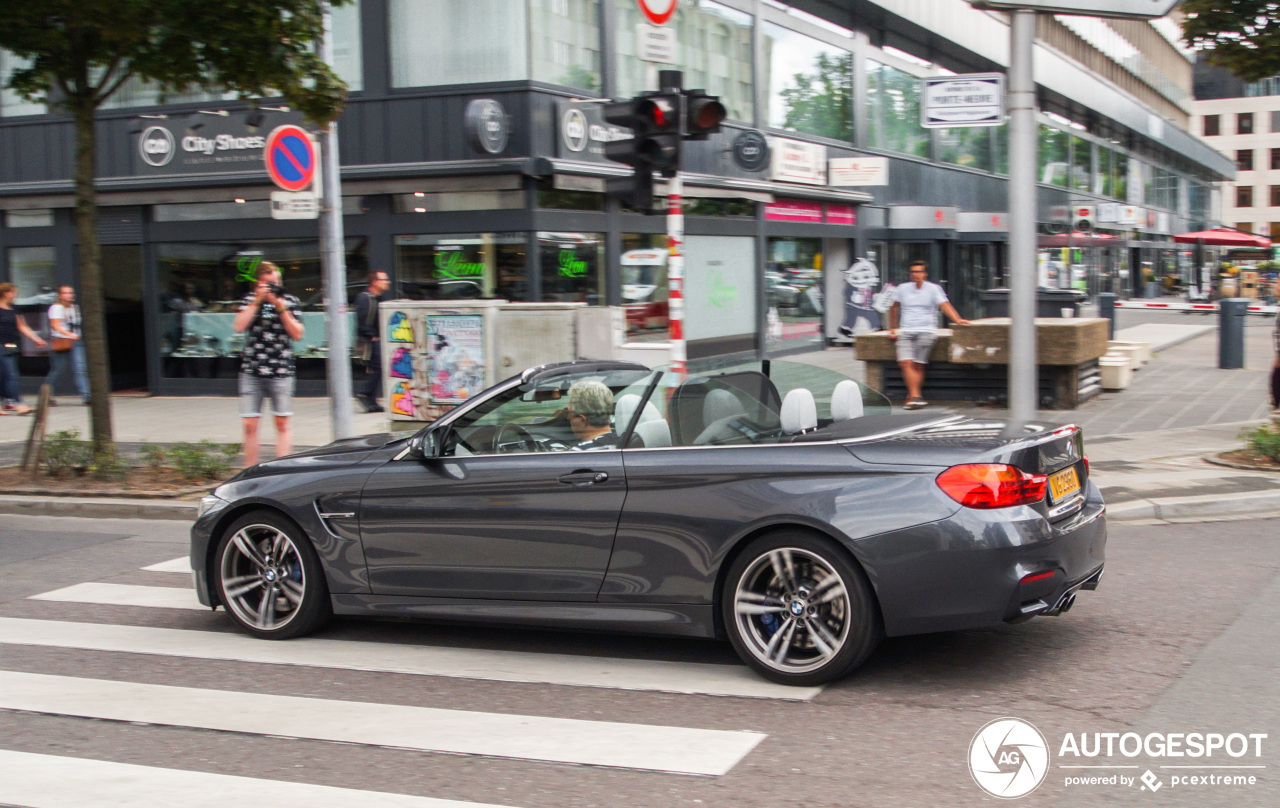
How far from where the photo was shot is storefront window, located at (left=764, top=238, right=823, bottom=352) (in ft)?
76.4

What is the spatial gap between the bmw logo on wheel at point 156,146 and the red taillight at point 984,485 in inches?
659

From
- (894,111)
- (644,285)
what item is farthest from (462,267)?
(894,111)

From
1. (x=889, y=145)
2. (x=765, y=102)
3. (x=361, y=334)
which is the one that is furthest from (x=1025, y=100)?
(x=889, y=145)

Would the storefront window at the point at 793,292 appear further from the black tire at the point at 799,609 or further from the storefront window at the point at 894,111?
the black tire at the point at 799,609

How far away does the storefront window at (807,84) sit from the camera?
23.2 meters

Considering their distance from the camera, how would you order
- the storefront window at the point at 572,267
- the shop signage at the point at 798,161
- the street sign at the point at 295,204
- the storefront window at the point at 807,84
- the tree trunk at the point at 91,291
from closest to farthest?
the tree trunk at the point at 91,291 < the street sign at the point at 295,204 < the storefront window at the point at 572,267 < the shop signage at the point at 798,161 < the storefront window at the point at 807,84

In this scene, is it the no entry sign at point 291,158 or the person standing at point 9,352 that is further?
the person standing at point 9,352

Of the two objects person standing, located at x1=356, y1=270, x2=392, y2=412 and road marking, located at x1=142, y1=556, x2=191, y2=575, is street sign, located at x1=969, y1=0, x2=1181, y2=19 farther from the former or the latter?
person standing, located at x1=356, y1=270, x2=392, y2=412

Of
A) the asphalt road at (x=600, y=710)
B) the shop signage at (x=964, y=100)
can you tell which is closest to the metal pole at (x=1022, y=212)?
the shop signage at (x=964, y=100)

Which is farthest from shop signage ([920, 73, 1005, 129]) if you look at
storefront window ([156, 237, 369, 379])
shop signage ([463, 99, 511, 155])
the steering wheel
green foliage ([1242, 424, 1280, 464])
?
storefront window ([156, 237, 369, 379])

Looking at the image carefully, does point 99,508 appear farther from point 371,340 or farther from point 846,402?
point 846,402

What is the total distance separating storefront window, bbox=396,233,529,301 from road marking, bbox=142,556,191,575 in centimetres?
894

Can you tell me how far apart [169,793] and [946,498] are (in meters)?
3.00

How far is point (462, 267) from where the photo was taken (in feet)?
56.0
